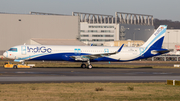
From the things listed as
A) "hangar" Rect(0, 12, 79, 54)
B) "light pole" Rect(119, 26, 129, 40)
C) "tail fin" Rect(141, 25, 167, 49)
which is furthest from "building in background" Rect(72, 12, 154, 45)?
"tail fin" Rect(141, 25, 167, 49)

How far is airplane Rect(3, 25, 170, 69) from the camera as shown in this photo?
48156 mm

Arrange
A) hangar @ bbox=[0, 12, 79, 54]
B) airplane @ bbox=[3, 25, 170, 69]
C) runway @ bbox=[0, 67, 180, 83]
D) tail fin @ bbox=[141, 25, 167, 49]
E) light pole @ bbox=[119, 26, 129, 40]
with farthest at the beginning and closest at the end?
light pole @ bbox=[119, 26, 129, 40]
hangar @ bbox=[0, 12, 79, 54]
tail fin @ bbox=[141, 25, 167, 49]
airplane @ bbox=[3, 25, 170, 69]
runway @ bbox=[0, 67, 180, 83]

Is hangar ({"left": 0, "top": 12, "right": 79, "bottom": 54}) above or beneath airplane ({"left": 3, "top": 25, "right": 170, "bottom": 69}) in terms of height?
above

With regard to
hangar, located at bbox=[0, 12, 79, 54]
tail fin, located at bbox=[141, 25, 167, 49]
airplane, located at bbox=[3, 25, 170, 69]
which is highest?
hangar, located at bbox=[0, 12, 79, 54]

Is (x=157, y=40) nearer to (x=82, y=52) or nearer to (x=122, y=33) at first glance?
(x=82, y=52)

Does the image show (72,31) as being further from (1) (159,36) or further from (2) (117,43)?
(1) (159,36)

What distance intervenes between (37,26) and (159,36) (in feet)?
208

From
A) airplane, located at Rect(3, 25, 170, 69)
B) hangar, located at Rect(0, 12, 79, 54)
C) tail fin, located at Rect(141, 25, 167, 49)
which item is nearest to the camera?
airplane, located at Rect(3, 25, 170, 69)

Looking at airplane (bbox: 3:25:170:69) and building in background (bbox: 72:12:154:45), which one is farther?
building in background (bbox: 72:12:154:45)

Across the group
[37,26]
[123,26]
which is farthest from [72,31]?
[123,26]

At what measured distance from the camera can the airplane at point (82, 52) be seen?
4816cm

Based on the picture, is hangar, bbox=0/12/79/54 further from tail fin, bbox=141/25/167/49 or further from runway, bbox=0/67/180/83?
runway, bbox=0/67/180/83

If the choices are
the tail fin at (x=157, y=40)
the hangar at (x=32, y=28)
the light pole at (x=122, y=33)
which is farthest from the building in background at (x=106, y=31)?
the tail fin at (x=157, y=40)

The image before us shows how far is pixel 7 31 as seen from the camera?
103 metres
